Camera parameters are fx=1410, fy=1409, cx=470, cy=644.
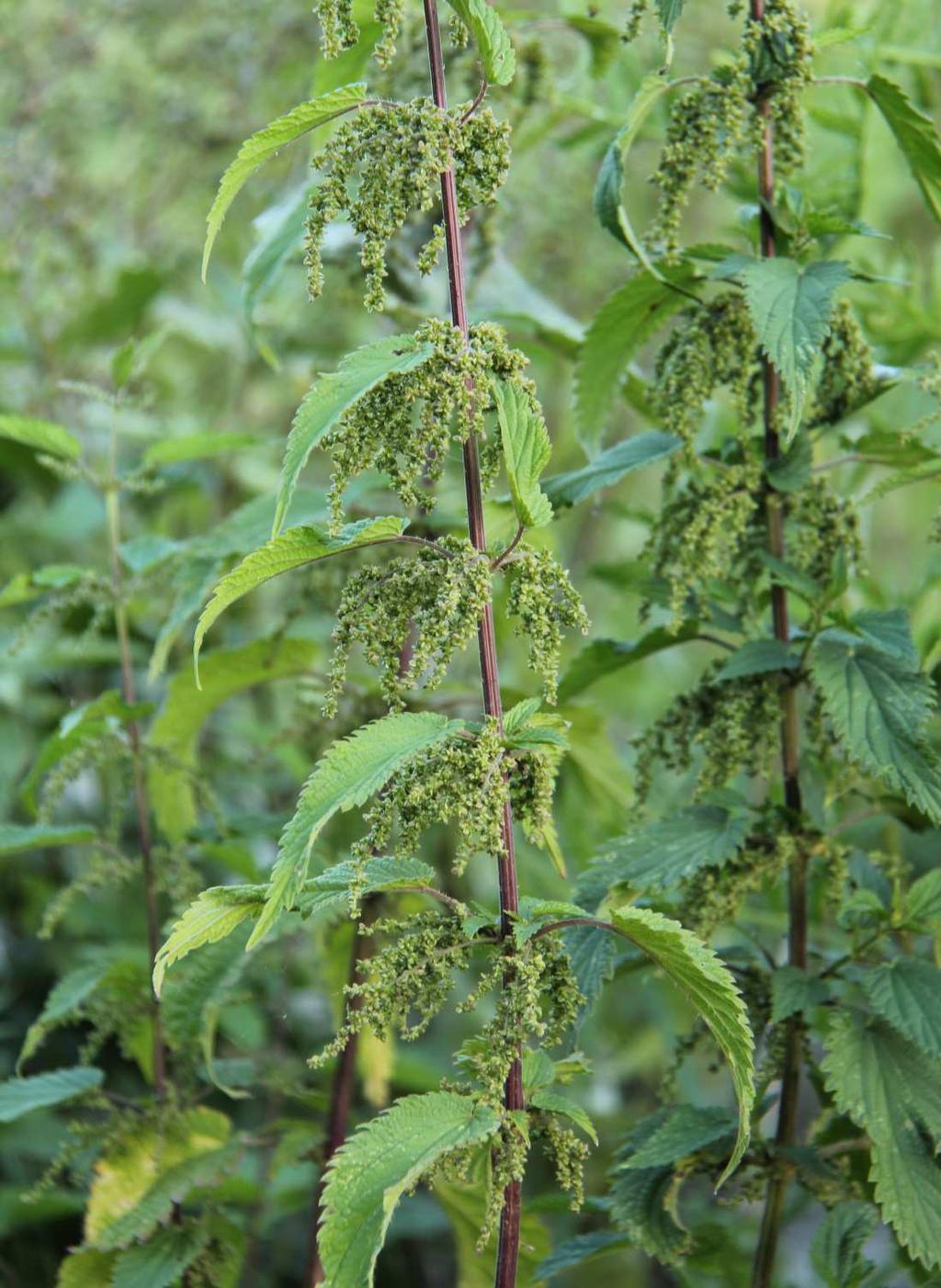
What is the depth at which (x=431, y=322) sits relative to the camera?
1.12 metres

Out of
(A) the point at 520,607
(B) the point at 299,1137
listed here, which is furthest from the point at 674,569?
(B) the point at 299,1137


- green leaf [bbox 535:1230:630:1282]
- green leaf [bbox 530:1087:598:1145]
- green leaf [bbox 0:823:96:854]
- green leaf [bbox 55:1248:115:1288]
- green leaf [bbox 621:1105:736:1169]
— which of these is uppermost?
green leaf [bbox 0:823:96:854]

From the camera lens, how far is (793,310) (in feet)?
4.35

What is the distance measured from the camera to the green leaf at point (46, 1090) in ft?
5.32

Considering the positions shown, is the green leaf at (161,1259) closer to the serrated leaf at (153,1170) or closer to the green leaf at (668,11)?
the serrated leaf at (153,1170)

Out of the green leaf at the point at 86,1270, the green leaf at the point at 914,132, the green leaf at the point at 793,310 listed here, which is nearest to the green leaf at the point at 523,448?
the green leaf at the point at 793,310

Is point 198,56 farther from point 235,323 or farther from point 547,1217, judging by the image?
point 547,1217

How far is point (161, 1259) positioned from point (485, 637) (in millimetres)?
932

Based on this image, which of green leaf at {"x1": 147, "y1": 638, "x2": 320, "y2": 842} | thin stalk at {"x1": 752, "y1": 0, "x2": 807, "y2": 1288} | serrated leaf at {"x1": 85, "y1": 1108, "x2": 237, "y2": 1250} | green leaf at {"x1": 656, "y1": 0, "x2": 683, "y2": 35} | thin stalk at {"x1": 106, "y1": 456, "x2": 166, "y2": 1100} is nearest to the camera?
green leaf at {"x1": 656, "y1": 0, "x2": 683, "y2": 35}

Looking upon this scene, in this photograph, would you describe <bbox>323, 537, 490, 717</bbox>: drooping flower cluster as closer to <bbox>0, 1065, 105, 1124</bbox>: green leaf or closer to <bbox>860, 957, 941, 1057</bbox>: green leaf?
<bbox>860, 957, 941, 1057</bbox>: green leaf

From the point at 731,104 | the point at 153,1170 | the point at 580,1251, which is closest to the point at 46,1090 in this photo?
the point at 153,1170

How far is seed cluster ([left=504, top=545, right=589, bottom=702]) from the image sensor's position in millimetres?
1130

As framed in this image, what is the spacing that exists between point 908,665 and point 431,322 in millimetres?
610

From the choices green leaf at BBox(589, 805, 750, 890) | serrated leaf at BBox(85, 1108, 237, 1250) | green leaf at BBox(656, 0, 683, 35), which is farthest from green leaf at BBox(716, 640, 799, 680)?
serrated leaf at BBox(85, 1108, 237, 1250)
